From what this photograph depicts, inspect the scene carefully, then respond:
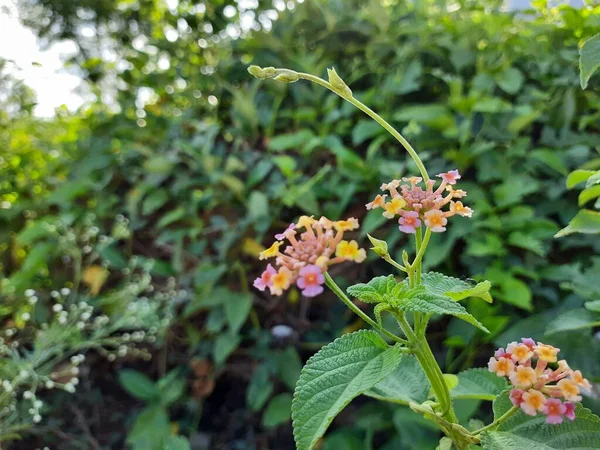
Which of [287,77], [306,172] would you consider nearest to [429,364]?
[287,77]

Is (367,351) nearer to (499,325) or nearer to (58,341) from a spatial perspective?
(499,325)

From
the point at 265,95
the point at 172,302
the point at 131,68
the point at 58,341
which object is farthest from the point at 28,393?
the point at 131,68

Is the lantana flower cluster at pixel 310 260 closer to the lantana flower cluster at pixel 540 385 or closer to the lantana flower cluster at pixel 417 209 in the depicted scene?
the lantana flower cluster at pixel 417 209

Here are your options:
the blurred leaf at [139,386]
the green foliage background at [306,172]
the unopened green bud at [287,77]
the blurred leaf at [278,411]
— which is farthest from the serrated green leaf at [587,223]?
the blurred leaf at [139,386]

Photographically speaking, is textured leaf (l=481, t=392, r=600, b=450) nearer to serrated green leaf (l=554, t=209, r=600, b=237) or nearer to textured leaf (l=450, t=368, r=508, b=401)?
textured leaf (l=450, t=368, r=508, b=401)

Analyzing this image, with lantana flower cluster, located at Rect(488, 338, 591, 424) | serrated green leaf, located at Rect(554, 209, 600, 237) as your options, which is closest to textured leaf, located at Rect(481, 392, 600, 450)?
lantana flower cluster, located at Rect(488, 338, 591, 424)
